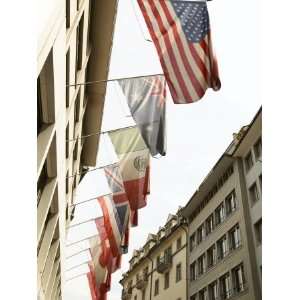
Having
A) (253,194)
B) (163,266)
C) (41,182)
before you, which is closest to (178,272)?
(163,266)

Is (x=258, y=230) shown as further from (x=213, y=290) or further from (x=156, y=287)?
(x=156, y=287)

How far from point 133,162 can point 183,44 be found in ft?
12.9

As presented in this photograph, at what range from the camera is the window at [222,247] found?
33.9 metres

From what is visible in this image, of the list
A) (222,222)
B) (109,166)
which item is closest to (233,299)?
(222,222)

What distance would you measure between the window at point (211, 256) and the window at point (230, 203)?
3935 mm

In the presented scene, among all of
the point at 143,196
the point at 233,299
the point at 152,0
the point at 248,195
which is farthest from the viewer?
the point at 248,195

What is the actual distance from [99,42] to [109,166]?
19.3 feet

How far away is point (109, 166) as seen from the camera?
12.5m

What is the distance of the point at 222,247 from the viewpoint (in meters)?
34.8

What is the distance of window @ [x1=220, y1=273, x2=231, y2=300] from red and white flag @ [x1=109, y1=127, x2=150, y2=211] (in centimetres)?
2351

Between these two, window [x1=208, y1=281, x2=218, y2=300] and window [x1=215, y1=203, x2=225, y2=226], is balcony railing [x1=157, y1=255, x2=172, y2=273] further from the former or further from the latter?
window [x1=215, y1=203, x2=225, y2=226]

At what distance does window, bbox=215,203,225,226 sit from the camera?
1416 inches
